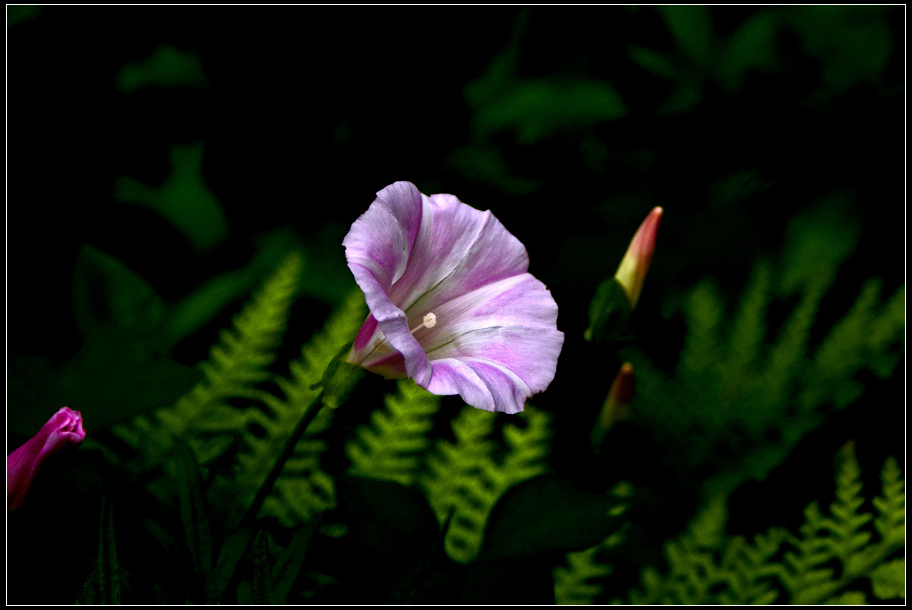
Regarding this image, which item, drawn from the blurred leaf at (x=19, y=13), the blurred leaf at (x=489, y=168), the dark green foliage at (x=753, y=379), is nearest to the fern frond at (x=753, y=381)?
the dark green foliage at (x=753, y=379)

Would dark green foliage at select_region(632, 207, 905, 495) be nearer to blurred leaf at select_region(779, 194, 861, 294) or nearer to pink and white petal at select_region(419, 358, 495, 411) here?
blurred leaf at select_region(779, 194, 861, 294)

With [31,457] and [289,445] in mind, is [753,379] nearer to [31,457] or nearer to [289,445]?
Answer: [289,445]

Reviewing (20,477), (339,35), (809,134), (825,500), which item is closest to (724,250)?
(809,134)

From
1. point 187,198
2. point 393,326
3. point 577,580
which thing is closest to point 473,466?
point 577,580

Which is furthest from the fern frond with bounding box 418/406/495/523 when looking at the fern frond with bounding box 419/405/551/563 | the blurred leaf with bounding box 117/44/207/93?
the blurred leaf with bounding box 117/44/207/93

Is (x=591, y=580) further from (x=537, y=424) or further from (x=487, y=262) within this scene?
(x=487, y=262)

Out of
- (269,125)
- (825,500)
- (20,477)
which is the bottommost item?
(825,500)
